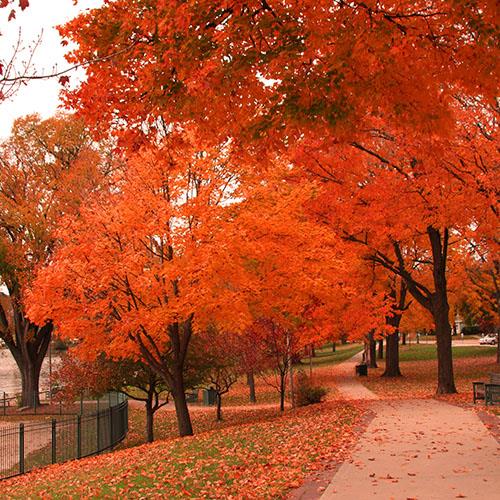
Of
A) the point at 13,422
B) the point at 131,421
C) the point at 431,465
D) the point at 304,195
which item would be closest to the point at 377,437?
the point at 431,465

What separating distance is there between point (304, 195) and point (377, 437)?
613 cm

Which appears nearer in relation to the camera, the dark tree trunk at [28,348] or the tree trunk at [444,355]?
the tree trunk at [444,355]

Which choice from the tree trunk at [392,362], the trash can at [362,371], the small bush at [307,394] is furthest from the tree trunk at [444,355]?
the trash can at [362,371]

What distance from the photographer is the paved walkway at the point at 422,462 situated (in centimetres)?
681

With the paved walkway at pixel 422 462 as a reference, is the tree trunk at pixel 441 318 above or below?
above

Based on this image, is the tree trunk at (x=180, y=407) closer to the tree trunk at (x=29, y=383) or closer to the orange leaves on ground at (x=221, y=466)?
the orange leaves on ground at (x=221, y=466)

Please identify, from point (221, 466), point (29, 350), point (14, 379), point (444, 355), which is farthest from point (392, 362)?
point (14, 379)

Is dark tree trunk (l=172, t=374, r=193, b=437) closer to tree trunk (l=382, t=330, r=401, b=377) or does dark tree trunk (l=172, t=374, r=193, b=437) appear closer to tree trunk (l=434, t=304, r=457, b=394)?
tree trunk (l=434, t=304, r=457, b=394)

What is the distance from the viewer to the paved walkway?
681cm

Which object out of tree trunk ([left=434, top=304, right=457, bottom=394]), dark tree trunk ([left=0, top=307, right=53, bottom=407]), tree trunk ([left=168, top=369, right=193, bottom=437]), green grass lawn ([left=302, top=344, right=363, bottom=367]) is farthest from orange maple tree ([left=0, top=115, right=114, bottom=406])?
green grass lawn ([left=302, top=344, right=363, bottom=367])

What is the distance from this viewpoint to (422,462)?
8.38 metres

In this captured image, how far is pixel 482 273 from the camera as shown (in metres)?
35.6

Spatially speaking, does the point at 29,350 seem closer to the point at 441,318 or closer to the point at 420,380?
the point at 420,380

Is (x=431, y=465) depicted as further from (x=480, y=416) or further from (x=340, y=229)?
(x=340, y=229)
